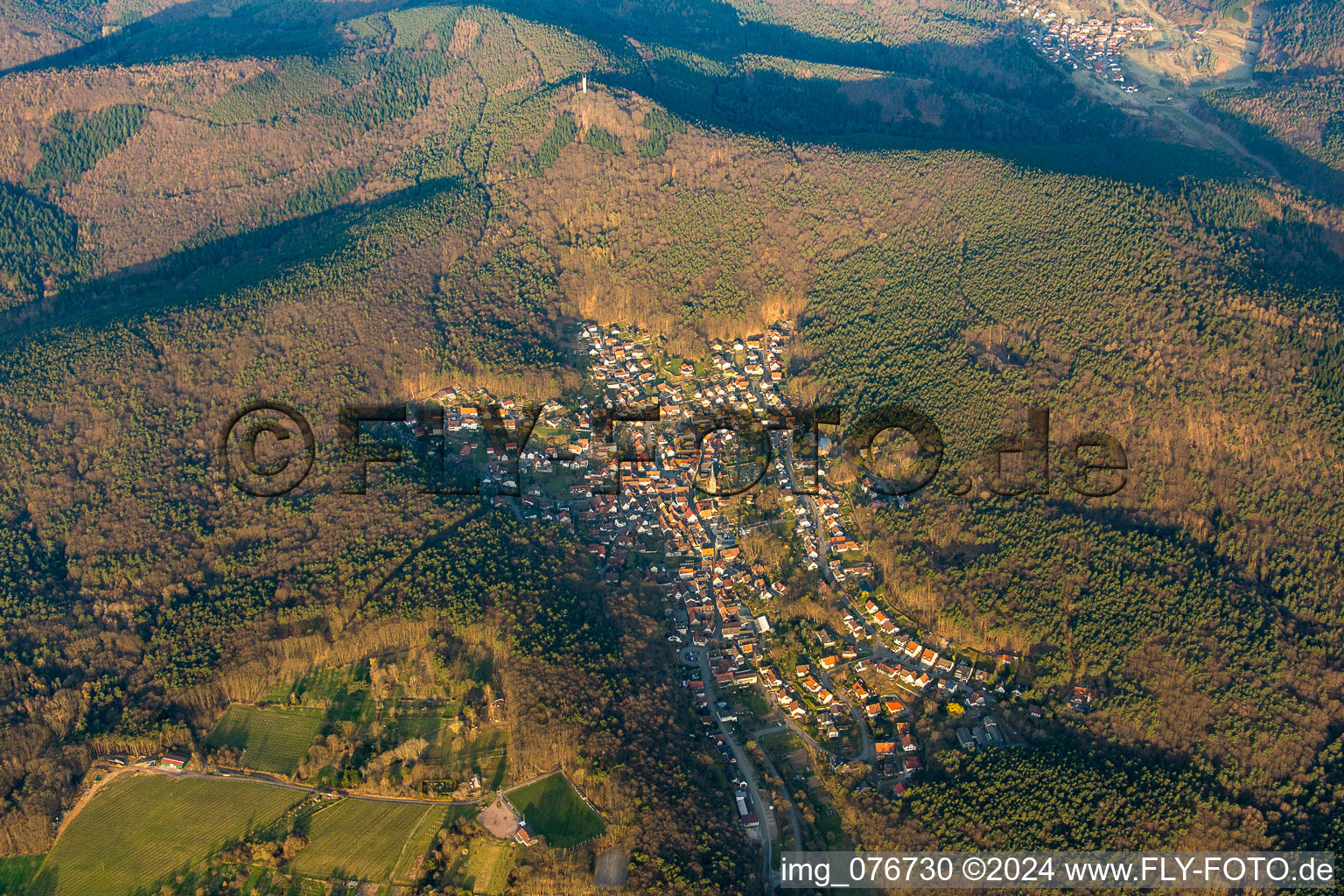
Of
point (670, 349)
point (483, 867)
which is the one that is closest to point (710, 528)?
point (670, 349)

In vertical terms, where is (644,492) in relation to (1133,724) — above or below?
above

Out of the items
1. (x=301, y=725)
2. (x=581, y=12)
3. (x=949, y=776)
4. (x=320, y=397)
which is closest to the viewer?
(x=949, y=776)

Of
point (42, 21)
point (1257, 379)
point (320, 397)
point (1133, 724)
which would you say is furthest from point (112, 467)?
point (42, 21)

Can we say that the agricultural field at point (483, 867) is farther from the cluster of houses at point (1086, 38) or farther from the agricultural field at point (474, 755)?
the cluster of houses at point (1086, 38)

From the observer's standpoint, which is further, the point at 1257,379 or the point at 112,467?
the point at 112,467

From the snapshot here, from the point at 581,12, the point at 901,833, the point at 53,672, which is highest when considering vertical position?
the point at 581,12

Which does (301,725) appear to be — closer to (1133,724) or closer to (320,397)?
(320,397)

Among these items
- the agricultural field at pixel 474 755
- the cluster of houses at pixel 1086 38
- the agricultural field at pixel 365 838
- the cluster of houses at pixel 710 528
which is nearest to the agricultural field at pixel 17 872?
the agricultural field at pixel 365 838
